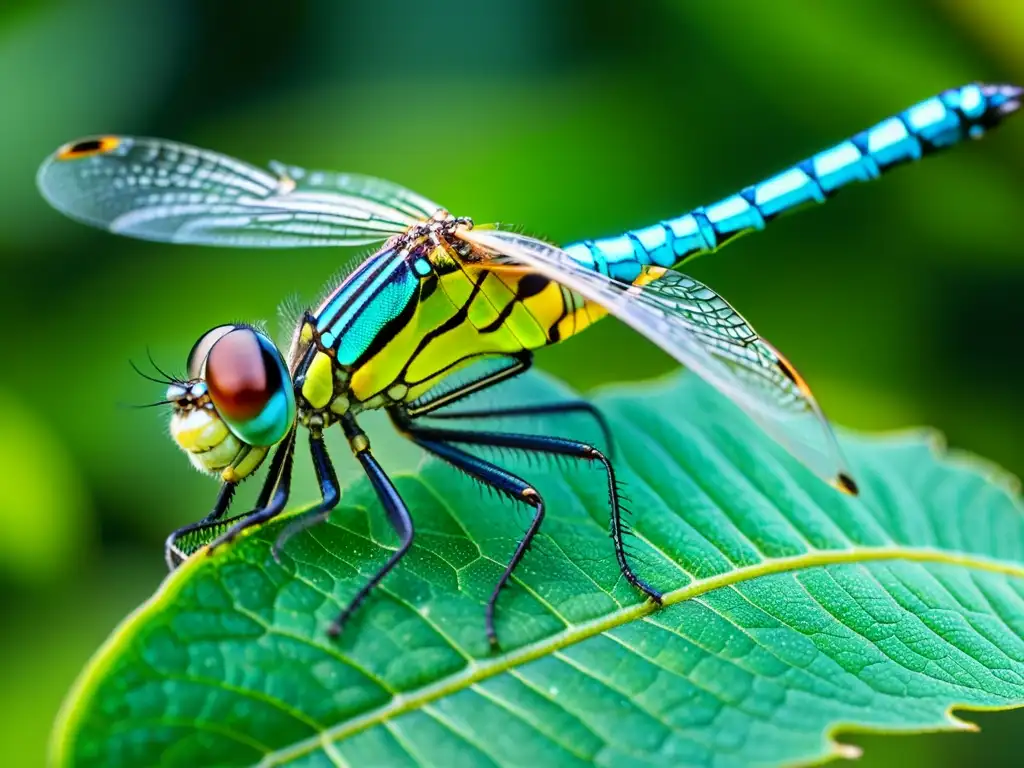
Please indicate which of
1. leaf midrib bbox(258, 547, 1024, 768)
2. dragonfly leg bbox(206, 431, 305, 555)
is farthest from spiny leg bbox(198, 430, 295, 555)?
leaf midrib bbox(258, 547, 1024, 768)

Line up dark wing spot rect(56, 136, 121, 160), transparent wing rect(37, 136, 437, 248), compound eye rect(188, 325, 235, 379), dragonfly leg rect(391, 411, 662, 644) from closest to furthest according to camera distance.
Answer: dragonfly leg rect(391, 411, 662, 644) → compound eye rect(188, 325, 235, 379) → dark wing spot rect(56, 136, 121, 160) → transparent wing rect(37, 136, 437, 248)

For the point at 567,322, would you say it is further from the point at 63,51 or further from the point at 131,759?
the point at 63,51

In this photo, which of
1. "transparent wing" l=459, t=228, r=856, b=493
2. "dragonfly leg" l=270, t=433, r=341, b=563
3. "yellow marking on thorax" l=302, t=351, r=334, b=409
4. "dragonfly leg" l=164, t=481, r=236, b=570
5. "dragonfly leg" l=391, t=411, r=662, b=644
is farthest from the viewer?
"yellow marking on thorax" l=302, t=351, r=334, b=409

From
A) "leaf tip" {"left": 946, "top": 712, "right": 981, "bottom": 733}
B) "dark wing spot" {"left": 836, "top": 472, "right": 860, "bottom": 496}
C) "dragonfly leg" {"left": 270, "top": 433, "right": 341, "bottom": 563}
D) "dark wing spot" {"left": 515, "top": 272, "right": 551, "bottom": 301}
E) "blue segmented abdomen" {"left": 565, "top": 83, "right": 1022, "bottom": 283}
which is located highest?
"blue segmented abdomen" {"left": 565, "top": 83, "right": 1022, "bottom": 283}

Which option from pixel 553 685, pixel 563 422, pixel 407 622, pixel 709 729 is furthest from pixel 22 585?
pixel 709 729

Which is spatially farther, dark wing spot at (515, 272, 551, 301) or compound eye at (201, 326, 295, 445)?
dark wing spot at (515, 272, 551, 301)

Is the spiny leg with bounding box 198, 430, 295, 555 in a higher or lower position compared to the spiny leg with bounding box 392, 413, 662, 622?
lower

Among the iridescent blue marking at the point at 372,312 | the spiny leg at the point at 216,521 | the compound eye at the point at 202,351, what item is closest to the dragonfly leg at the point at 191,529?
the spiny leg at the point at 216,521

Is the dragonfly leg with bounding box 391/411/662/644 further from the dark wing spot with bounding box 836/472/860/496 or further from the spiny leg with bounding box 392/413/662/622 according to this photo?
the dark wing spot with bounding box 836/472/860/496
